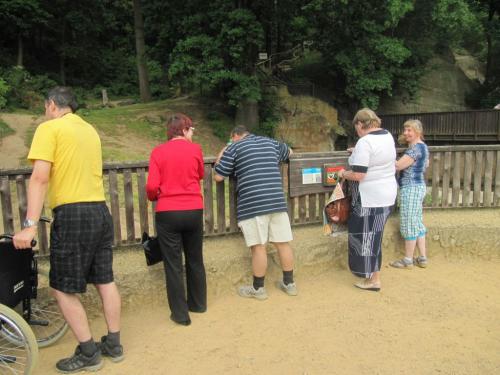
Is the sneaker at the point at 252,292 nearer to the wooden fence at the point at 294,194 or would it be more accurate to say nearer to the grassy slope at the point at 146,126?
the wooden fence at the point at 294,194

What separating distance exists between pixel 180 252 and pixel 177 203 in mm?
434

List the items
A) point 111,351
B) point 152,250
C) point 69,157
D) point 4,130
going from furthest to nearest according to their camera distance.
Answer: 1. point 4,130
2. point 152,250
3. point 111,351
4. point 69,157

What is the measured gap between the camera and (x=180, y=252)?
3.92 metres

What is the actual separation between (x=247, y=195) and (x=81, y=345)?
189cm

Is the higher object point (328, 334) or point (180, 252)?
point (180, 252)

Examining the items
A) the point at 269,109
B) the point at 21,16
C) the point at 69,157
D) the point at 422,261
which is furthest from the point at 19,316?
the point at 21,16

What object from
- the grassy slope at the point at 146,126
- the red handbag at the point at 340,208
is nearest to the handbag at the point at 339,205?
the red handbag at the point at 340,208

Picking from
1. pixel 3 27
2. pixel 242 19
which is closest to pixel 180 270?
pixel 242 19

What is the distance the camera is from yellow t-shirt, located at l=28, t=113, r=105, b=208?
298 centimetres

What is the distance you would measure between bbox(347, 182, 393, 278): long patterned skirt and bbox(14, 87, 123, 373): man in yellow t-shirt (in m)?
2.48

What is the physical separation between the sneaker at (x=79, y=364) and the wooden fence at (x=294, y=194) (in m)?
1.48

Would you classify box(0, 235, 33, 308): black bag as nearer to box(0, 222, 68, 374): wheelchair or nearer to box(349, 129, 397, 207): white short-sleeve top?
box(0, 222, 68, 374): wheelchair

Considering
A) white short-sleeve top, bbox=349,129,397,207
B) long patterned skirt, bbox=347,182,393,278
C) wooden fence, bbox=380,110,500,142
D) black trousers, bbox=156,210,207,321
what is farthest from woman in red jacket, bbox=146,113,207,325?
wooden fence, bbox=380,110,500,142

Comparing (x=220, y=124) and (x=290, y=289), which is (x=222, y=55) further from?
(x=290, y=289)
